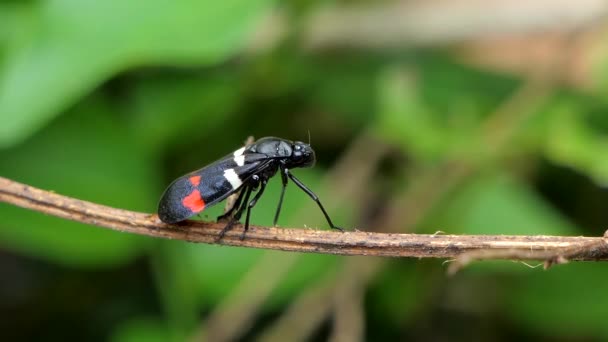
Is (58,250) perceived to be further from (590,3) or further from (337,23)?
(590,3)

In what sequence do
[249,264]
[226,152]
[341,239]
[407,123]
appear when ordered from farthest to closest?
1. [226,152]
2. [407,123]
3. [249,264]
4. [341,239]

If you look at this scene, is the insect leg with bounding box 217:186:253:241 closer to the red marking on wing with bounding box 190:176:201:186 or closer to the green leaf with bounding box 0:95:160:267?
the red marking on wing with bounding box 190:176:201:186

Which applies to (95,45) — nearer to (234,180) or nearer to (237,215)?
(234,180)

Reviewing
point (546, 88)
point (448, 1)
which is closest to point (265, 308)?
point (546, 88)

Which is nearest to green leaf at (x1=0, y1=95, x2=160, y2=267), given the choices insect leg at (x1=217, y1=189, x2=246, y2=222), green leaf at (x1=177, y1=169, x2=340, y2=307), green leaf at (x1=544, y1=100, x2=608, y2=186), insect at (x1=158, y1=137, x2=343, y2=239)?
green leaf at (x1=177, y1=169, x2=340, y2=307)

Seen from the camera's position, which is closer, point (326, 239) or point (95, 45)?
point (326, 239)

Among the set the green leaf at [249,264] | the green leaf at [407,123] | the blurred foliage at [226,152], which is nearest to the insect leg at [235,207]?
the blurred foliage at [226,152]

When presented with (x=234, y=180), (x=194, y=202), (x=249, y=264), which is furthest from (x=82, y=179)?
(x=194, y=202)
